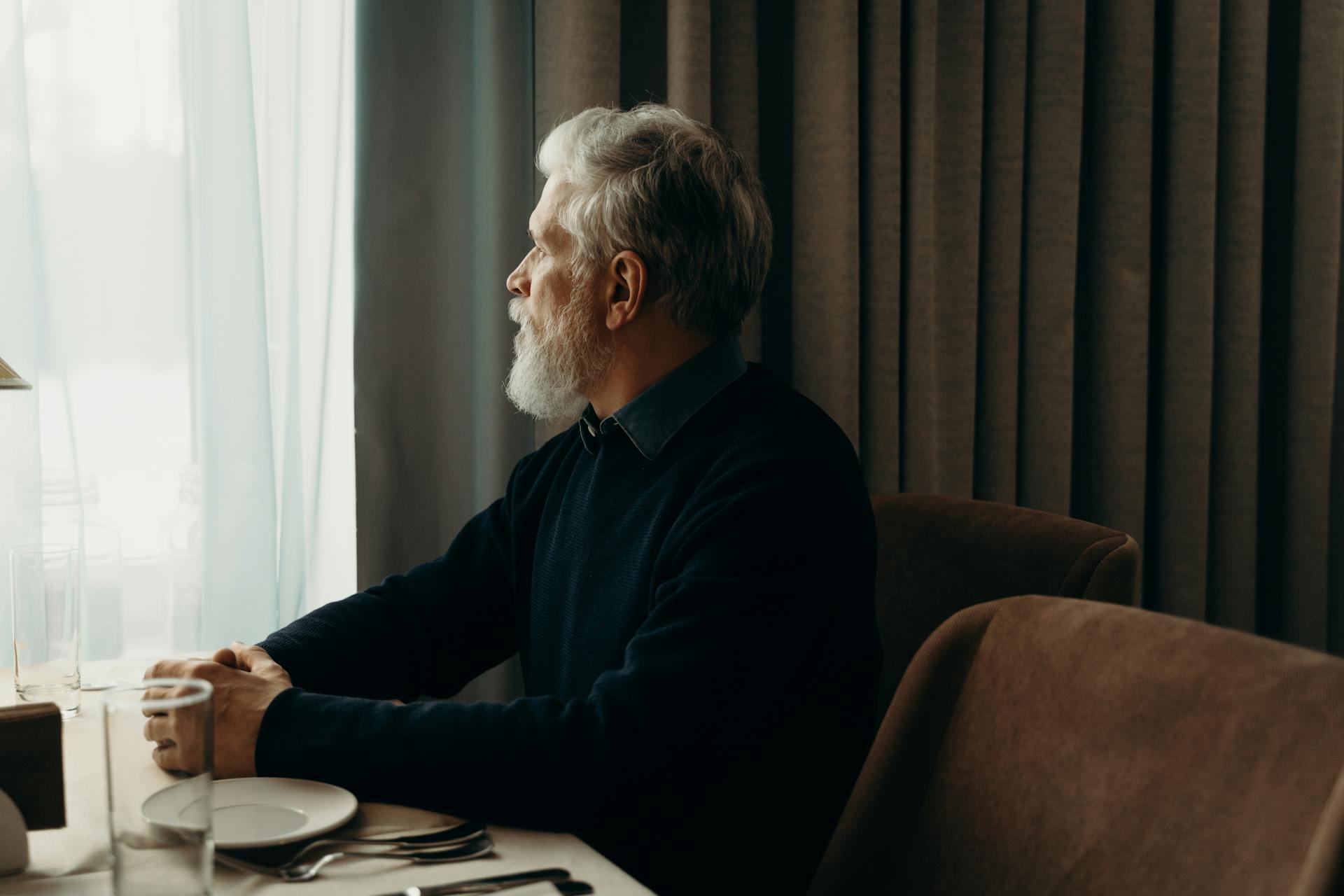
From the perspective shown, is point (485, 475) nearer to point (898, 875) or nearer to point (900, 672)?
point (900, 672)

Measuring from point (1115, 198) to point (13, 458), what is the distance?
6.53 ft

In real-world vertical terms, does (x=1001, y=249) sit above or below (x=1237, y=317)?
above

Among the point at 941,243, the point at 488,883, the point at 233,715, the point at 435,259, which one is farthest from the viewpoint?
the point at 941,243

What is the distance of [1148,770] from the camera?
815mm

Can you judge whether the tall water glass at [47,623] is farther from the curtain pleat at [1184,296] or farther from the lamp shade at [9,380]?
the curtain pleat at [1184,296]

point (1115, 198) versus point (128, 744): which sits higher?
point (1115, 198)

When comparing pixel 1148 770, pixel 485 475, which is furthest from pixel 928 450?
pixel 1148 770

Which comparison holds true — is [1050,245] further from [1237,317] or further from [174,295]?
[174,295]

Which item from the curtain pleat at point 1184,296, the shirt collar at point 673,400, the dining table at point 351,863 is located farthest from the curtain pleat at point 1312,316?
the dining table at point 351,863

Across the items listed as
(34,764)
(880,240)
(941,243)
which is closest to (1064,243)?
(941,243)

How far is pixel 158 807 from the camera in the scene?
671mm

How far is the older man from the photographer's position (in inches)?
39.8

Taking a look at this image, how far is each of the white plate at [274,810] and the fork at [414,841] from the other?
0.4 inches

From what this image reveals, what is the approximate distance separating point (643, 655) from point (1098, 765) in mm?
414
